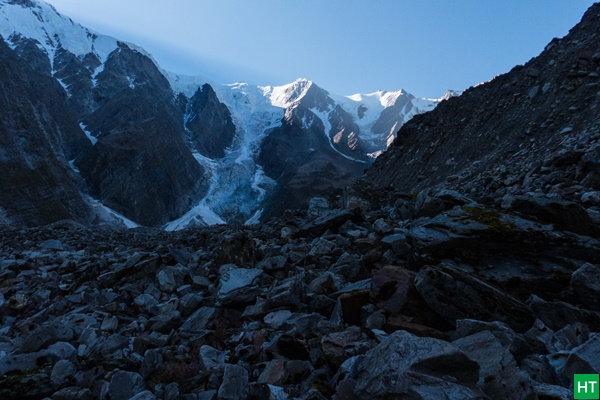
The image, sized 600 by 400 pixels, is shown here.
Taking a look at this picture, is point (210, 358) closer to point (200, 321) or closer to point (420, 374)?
point (200, 321)

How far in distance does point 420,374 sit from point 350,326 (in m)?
1.89

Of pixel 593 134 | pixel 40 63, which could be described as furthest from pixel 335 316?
pixel 40 63

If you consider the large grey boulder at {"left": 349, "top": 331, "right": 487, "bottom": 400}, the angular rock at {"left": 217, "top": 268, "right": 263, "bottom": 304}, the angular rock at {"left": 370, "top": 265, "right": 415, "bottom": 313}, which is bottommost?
the angular rock at {"left": 217, "top": 268, "right": 263, "bottom": 304}

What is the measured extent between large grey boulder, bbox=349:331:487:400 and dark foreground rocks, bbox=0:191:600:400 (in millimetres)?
11

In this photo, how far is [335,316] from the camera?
16.8 feet

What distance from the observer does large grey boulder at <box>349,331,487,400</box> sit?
2645 millimetres

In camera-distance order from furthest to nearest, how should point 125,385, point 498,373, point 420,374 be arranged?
point 125,385 → point 498,373 → point 420,374

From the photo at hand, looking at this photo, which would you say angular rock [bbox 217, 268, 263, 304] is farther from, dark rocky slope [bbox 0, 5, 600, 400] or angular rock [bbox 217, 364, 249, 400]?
angular rock [bbox 217, 364, 249, 400]

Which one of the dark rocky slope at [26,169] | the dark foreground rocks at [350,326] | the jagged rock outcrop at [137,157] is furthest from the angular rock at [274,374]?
the jagged rock outcrop at [137,157]

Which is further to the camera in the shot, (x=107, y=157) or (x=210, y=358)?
(x=107, y=157)

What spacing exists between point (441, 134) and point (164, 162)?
5444 inches

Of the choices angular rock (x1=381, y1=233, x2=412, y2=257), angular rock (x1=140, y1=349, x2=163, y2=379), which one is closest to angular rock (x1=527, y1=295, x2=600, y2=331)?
angular rock (x1=381, y1=233, x2=412, y2=257)

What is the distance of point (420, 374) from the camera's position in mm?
2744

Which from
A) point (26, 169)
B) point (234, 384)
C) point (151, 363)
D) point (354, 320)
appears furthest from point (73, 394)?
point (26, 169)
